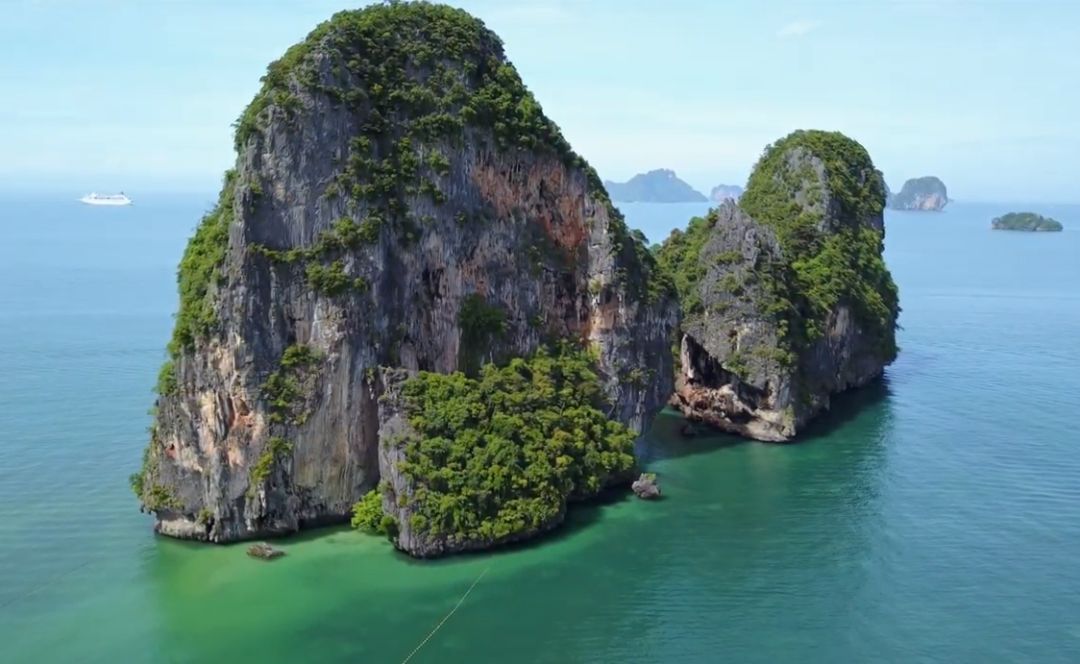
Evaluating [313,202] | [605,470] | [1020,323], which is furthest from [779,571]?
[1020,323]

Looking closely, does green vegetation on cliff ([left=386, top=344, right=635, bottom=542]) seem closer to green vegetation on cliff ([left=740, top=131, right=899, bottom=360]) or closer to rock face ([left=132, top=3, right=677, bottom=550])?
rock face ([left=132, top=3, right=677, bottom=550])

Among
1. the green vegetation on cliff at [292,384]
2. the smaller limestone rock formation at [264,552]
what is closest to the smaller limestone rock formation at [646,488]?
the green vegetation on cliff at [292,384]

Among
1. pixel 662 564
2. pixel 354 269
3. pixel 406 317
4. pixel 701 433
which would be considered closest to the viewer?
pixel 662 564

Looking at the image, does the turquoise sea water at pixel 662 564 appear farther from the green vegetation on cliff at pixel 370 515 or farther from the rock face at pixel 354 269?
→ the rock face at pixel 354 269

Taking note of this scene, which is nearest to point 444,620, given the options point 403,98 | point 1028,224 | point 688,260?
point 403,98

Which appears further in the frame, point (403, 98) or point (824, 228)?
point (824, 228)

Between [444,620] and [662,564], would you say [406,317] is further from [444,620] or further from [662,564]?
[662,564]

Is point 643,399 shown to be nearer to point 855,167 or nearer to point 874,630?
point 874,630
